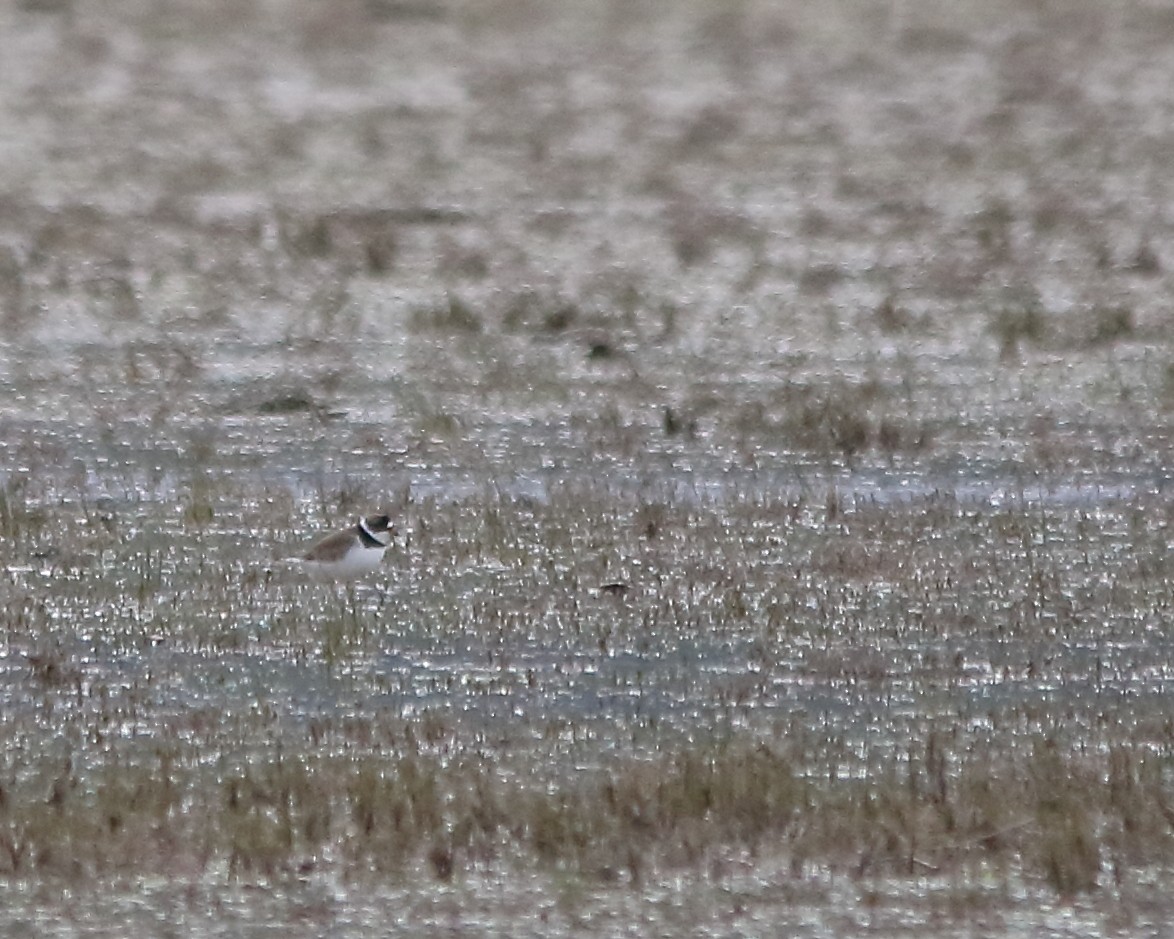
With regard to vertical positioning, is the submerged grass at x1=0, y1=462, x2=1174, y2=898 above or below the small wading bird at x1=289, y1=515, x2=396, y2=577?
below

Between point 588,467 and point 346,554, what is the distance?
8.57 feet

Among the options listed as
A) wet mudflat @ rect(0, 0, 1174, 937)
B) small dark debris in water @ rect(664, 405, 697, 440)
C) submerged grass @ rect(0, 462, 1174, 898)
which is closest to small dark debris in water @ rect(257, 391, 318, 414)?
wet mudflat @ rect(0, 0, 1174, 937)

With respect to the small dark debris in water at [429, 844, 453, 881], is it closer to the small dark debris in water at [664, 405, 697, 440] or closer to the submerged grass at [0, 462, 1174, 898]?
the submerged grass at [0, 462, 1174, 898]

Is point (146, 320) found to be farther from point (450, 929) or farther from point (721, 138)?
point (450, 929)

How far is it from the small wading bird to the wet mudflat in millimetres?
83

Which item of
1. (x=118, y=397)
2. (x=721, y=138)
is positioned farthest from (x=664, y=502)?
(x=721, y=138)

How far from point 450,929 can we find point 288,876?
490mm

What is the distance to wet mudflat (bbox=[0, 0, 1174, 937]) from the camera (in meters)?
6.17

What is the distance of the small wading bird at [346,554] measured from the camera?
8.84m

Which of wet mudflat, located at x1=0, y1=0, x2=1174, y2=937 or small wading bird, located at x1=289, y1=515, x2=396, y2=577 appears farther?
small wading bird, located at x1=289, y1=515, x2=396, y2=577

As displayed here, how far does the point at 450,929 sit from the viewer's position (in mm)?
5672

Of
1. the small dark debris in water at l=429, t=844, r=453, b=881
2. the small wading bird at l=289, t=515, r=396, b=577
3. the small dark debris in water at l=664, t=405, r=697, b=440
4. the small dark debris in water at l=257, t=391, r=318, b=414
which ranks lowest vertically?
the small dark debris in water at l=429, t=844, r=453, b=881

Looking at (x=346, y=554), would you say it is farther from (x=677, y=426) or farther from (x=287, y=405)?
(x=287, y=405)

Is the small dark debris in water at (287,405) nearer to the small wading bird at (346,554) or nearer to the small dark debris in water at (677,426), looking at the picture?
the small dark debris in water at (677,426)
